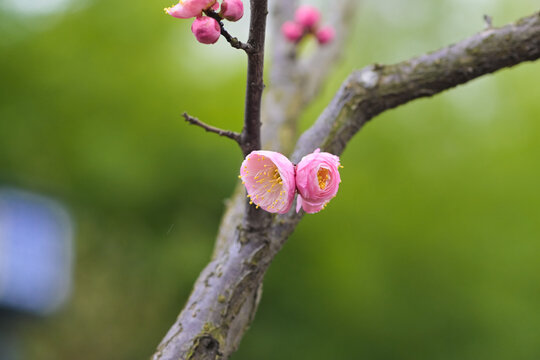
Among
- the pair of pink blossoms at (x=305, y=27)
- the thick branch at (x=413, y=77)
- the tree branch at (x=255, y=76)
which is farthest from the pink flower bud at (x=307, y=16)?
the tree branch at (x=255, y=76)

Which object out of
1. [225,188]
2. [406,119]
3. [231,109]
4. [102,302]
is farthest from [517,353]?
[102,302]

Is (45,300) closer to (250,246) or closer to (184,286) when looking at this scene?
(184,286)

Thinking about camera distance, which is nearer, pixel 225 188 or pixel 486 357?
pixel 486 357

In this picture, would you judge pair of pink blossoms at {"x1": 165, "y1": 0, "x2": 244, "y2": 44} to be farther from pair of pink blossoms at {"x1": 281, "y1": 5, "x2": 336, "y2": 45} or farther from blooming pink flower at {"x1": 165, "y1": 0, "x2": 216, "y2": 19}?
pair of pink blossoms at {"x1": 281, "y1": 5, "x2": 336, "y2": 45}

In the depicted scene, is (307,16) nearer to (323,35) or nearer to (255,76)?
(323,35)

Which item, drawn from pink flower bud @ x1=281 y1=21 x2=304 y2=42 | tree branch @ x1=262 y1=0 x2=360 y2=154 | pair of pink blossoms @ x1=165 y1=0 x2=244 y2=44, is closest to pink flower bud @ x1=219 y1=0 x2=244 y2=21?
pair of pink blossoms @ x1=165 y1=0 x2=244 y2=44

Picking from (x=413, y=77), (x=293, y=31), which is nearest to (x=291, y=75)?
(x=293, y=31)

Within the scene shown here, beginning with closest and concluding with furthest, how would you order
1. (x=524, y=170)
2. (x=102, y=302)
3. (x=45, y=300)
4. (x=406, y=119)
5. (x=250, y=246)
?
(x=250, y=246) < (x=45, y=300) < (x=102, y=302) < (x=524, y=170) < (x=406, y=119)
